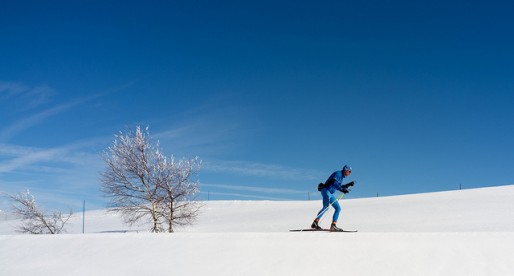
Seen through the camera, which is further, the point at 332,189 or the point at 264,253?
the point at 332,189

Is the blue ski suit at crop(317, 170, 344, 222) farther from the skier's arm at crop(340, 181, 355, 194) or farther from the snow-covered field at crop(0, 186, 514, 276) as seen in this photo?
the snow-covered field at crop(0, 186, 514, 276)

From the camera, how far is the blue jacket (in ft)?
44.6

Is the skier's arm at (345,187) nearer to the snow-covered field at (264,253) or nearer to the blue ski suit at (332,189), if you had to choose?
the blue ski suit at (332,189)

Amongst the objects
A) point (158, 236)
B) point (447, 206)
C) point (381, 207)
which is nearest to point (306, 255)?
point (158, 236)

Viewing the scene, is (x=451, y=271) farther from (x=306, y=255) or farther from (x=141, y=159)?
(x=141, y=159)

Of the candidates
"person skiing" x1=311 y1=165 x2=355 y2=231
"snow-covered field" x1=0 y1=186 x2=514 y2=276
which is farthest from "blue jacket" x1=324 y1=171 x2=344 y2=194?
"snow-covered field" x1=0 y1=186 x2=514 y2=276

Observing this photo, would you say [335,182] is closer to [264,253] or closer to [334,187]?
[334,187]

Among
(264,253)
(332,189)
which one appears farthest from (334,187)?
(264,253)

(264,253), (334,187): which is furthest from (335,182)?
(264,253)

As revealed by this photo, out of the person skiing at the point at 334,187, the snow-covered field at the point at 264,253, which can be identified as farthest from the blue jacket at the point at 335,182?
the snow-covered field at the point at 264,253

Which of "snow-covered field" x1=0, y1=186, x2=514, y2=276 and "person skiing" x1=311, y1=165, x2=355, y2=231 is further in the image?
"person skiing" x1=311, y1=165, x2=355, y2=231

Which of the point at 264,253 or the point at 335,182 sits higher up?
the point at 335,182

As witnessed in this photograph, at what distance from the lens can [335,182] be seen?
13.6 metres

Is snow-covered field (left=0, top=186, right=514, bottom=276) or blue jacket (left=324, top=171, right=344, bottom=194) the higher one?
blue jacket (left=324, top=171, right=344, bottom=194)
